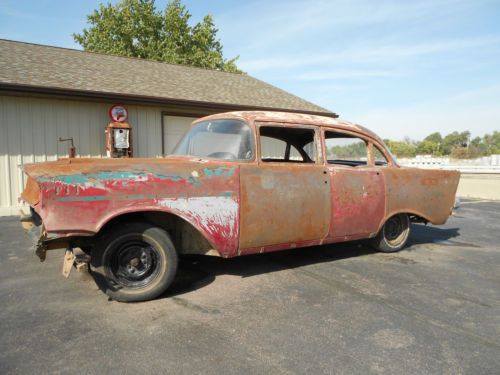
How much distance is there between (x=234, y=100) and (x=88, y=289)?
8917 millimetres

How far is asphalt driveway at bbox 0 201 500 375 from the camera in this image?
93.4 inches

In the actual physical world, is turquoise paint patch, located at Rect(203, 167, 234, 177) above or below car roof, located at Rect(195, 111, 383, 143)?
below

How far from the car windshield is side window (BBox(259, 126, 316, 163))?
34 cm

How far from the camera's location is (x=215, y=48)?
2856 centimetres

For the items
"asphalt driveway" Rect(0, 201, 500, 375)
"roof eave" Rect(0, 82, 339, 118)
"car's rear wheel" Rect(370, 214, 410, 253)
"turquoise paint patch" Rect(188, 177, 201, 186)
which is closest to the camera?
"asphalt driveway" Rect(0, 201, 500, 375)

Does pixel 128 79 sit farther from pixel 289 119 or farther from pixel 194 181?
pixel 194 181

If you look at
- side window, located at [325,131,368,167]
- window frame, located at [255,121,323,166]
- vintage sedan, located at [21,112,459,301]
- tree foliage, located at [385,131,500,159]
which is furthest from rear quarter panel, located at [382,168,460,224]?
tree foliage, located at [385,131,500,159]

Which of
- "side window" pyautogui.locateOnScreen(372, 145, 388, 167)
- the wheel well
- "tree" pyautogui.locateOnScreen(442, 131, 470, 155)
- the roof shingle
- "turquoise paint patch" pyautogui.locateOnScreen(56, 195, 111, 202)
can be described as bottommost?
the wheel well

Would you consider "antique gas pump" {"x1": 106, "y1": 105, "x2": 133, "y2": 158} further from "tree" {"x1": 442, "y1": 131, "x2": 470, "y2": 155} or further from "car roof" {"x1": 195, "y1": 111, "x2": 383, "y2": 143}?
"tree" {"x1": 442, "y1": 131, "x2": 470, "y2": 155}

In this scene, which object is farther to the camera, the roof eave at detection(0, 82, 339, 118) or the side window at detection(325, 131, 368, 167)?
the roof eave at detection(0, 82, 339, 118)

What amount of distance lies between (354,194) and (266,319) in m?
2.11

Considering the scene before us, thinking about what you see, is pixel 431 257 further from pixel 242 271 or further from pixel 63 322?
pixel 63 322

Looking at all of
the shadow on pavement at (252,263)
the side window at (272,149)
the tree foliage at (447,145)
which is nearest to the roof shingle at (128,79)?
the side window at (272,149)

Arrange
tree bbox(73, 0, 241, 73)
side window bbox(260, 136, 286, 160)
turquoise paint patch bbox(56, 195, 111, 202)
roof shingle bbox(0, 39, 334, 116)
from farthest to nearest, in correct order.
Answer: tree bbox(73, 0, 241, 73) → roof shingle bbox(0, 39, 334, 116) → side window bbox(260, 136, 286, 160) → turquoise paint patch bbox(56, 195, 111, 202)
